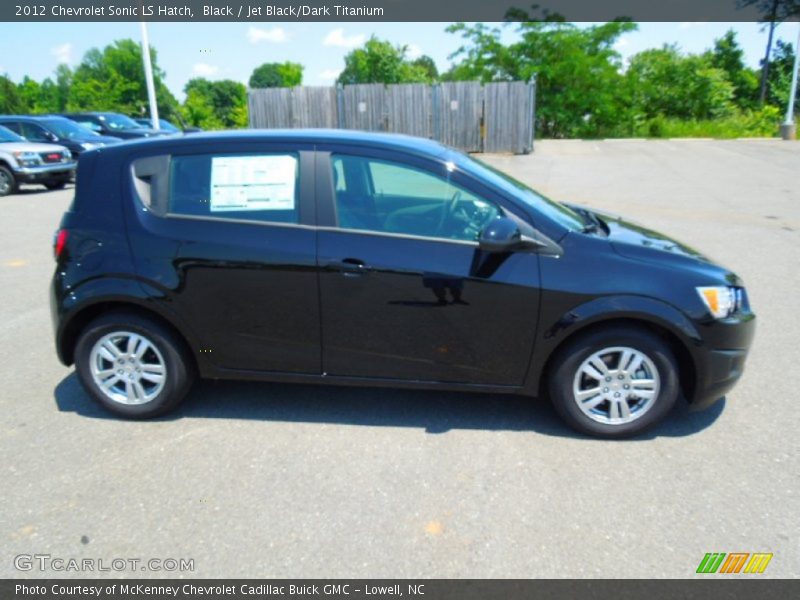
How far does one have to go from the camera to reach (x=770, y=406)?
380 cm

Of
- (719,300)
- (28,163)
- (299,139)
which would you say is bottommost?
(719,300)

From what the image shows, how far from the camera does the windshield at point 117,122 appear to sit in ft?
65.8

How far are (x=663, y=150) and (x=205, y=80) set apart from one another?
88803 mm

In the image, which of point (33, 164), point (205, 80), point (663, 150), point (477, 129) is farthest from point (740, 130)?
point (205, 80)

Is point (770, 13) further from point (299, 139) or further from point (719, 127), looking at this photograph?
point (299, 139)

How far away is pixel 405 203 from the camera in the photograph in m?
3.63

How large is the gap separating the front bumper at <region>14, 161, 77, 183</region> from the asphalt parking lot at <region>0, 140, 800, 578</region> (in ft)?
35.8

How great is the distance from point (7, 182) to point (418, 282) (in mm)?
14157

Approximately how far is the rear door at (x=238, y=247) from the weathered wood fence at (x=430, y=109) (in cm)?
1790

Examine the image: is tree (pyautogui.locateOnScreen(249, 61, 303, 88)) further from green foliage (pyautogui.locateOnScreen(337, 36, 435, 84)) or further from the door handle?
the door handle

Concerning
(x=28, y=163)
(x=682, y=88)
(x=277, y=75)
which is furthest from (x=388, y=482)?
(x=277, y=75)

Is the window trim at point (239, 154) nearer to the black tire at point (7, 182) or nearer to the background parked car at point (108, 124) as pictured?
the black tire at point (7, 182)

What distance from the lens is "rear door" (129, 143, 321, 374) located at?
344 centimetres
